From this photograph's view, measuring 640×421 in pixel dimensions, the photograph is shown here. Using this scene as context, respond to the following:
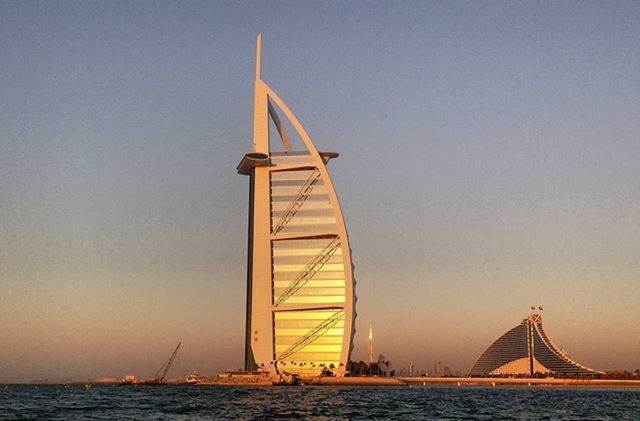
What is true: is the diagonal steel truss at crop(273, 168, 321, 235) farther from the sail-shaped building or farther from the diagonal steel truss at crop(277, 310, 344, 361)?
the diagonal steel truss at crop(277, 310, 344, 361)

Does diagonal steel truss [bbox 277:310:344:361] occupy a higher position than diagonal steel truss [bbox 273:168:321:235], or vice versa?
diagonal steel truss [bbox 273:168:321:235]

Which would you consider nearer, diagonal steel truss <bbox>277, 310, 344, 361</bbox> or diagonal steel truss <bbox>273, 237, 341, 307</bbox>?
diagonal steel truss <bbox>277, 310, 344, 361</bbox>

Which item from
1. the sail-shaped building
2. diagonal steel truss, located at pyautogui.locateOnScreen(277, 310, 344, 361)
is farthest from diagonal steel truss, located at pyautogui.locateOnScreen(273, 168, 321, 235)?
diagonal steel truss, located at pyautogui.locateOnScreen(277, 310, 344, 361)

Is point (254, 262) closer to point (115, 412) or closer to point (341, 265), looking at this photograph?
point (341, 265)

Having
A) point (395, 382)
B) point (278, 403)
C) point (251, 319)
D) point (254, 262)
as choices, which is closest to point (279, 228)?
point (254, 262)

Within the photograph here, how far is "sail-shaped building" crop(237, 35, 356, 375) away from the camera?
13838 cm

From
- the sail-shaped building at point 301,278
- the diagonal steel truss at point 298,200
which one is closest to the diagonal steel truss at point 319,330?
the sail-shaped building at point 301,278

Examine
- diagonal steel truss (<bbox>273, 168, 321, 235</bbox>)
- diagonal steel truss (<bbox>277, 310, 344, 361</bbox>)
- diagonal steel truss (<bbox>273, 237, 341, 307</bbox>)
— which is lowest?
diagonal steel truss (<bbox>277, 310, 344, 361</bbox>)

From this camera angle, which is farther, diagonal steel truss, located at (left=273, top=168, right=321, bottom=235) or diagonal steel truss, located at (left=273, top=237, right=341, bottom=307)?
diagonal steel truss, located at (left=273, top=168, right=321, bottom=235)

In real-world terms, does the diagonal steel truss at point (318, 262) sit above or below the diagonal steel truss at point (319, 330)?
above

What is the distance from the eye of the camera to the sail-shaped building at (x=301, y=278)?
13838 centimetres

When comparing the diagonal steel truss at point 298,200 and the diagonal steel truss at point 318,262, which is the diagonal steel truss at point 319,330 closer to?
the diagonal steel truss at point 318,262

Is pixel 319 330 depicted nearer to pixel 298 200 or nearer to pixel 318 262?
pixel 318 262

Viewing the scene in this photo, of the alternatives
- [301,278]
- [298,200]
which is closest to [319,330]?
[301,278]
